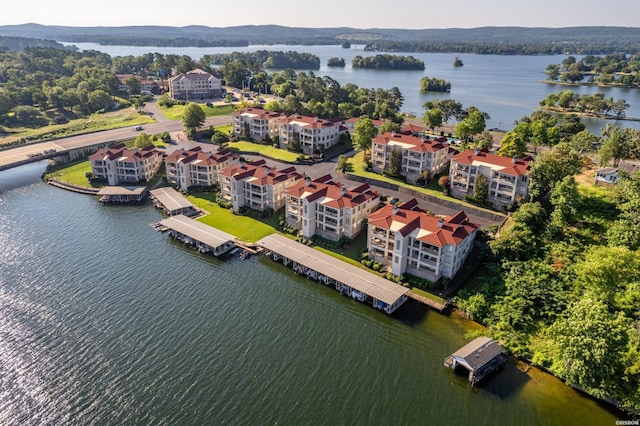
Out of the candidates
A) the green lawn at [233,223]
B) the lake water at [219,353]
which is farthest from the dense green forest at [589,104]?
the lake water at [219,353]

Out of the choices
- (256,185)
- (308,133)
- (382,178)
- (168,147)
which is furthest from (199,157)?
(382,178)

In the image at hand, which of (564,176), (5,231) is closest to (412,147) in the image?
(564,176)

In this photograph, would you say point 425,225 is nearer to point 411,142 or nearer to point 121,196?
point 411,142

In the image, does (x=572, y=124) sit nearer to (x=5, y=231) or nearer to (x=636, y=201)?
(x=636, y=201)

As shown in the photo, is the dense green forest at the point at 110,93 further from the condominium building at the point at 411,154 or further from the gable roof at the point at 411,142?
the condominium building at the point at 411,154

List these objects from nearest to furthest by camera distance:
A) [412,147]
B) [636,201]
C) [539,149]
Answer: [636,201] < [412,147] < [539,149]

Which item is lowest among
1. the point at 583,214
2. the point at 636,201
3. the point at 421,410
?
the point at 421,410
